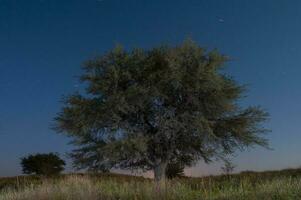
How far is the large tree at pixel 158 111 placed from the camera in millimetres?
27203

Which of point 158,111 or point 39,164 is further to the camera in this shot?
point 39,164

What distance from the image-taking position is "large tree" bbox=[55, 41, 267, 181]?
89.2 ft

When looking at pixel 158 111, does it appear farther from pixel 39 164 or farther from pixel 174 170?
pixel 39 164

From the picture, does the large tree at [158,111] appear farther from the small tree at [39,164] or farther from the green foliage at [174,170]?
the small tree at [39,164]

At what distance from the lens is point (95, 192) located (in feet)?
40.5

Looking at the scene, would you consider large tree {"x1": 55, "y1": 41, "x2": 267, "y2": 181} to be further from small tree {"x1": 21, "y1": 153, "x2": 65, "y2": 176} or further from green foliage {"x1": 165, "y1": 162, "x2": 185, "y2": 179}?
small tree {"x1": 21, "y1": 153, "x2": 65, "y2": 176}

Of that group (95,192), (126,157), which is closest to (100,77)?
(126,157)

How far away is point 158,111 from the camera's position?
91.9ft

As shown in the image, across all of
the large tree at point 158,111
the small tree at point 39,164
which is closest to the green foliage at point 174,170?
the large tree at point 158,111

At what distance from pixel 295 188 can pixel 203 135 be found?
618 inches

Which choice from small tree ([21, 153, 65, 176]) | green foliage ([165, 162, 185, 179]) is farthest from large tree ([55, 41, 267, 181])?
small tree ([21, 153, 65, 176])

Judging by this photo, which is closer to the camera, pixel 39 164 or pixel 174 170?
pixel 174 170

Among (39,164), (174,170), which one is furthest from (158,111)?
(39,164)

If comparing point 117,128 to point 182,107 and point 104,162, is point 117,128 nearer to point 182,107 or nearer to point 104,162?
point 104,162
